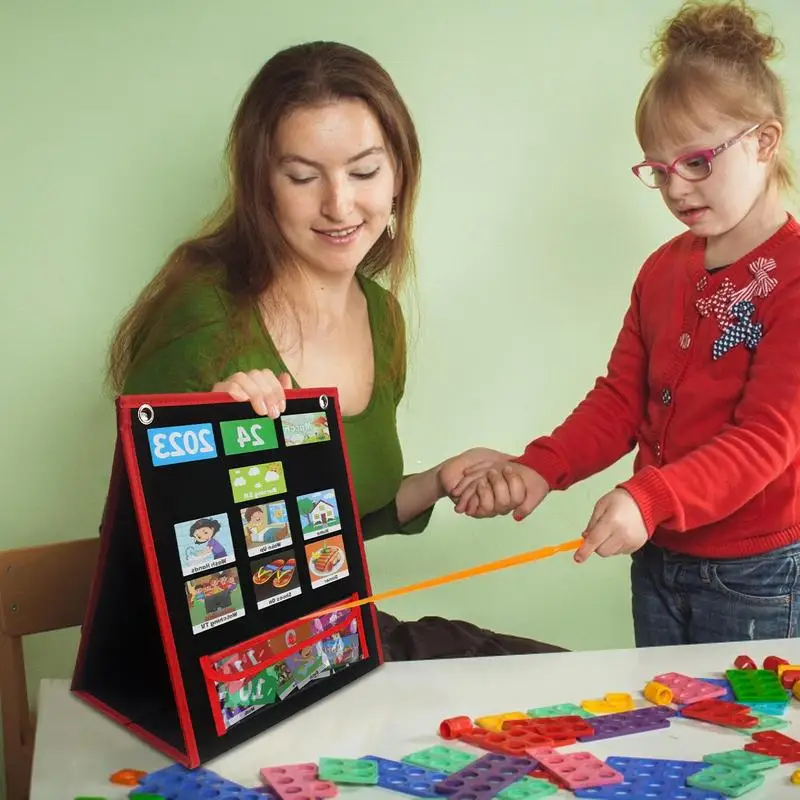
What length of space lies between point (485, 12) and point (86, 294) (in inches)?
31.2

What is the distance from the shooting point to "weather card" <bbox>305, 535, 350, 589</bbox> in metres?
0.95

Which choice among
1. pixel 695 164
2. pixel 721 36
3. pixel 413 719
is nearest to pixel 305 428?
pixel 413 719

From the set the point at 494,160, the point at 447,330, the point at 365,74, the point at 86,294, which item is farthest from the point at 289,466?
the point at 494,160

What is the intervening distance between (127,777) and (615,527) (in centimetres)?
54

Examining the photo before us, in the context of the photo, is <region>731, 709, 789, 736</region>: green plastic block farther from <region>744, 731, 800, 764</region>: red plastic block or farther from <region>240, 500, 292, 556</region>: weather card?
<region>240, 500, 292, 556</region>: weather card

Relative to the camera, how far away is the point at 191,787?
0.74 m

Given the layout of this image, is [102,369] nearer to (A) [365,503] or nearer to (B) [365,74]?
(A) [365,503]

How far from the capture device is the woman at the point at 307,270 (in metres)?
1.14

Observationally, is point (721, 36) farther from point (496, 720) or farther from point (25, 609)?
point (25, 609)

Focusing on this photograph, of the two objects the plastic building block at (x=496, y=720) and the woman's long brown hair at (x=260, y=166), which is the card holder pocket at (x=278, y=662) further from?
the woman's long brown hair at (x=260, y=166)

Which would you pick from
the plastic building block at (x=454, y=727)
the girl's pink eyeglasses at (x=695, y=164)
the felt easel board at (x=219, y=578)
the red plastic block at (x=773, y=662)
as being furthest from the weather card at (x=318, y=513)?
the girl's pink eyeglasses at (x=695, y=164)

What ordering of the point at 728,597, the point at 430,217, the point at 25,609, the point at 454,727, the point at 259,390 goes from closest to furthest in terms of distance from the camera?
the point at 454,727 → the point at 259,390 → the point at 25,609 → the point at 728,597 → the point at 430,217

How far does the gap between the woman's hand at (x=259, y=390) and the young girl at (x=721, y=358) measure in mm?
397

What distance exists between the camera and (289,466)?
95 centimetres
